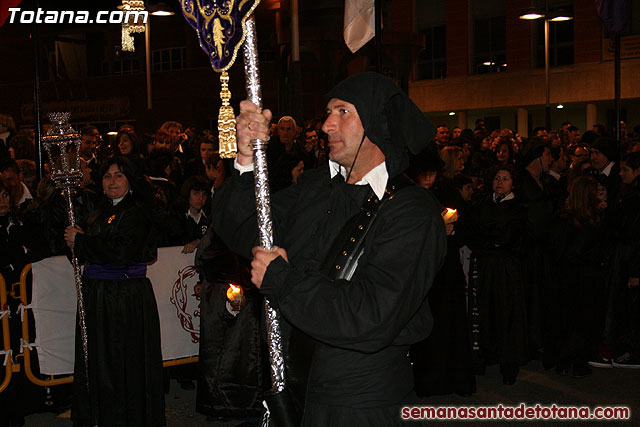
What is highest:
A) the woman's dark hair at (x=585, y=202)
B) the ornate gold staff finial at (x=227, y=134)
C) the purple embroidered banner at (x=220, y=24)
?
the purple embroidered banner at (x=220, y=24)

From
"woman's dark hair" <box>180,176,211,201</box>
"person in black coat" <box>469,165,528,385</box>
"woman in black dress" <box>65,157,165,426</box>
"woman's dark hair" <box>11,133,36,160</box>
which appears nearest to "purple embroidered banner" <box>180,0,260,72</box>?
"woman in black dress" <box>65,157,165,426</box>

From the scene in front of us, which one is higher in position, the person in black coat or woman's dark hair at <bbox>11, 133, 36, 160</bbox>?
woman's dark hair at <bbox>11, 133, 36, 160</bbox>

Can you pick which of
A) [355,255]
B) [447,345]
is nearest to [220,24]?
[355,255]

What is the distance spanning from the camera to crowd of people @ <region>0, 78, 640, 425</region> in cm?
345

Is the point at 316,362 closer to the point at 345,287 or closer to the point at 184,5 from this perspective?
the point at 345,287

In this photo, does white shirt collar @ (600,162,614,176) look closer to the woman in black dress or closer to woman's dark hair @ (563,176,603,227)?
woman's dark hair @ (563,176,603,227)

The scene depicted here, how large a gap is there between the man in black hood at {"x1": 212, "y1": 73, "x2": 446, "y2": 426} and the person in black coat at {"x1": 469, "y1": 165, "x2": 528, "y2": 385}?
525 cm

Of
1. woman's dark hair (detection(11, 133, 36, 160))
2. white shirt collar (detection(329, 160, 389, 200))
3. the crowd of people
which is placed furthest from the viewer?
woman's dark hair (detection(11, 133, 36, 160))

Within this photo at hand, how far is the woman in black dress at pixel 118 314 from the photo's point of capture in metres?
6.84

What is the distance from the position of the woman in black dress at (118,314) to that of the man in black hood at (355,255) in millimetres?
3345

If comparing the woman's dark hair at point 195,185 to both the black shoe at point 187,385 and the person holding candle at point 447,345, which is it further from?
the person holding candle at point 447,345

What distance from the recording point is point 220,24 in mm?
3510

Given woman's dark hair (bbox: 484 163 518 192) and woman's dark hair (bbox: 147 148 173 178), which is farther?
woman's dark hair (bbox: 147 148 173 178)

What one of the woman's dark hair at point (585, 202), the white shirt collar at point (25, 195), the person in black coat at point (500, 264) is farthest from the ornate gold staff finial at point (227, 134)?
the woman's dark hair at point (585, 202)
